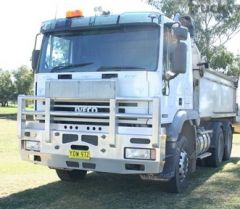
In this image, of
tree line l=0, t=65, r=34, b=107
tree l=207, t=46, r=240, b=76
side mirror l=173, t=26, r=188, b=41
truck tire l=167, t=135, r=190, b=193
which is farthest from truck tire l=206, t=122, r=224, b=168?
tree line l=0, t=65, r=34, b=107

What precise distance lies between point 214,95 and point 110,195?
184 inches

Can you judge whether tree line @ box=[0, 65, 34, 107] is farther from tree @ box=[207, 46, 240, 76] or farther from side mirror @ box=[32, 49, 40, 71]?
side mirror @ box=[32, 49, 40, 71]

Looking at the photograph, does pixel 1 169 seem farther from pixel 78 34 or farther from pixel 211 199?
pixel 211 199

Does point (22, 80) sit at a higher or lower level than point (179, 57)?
higher

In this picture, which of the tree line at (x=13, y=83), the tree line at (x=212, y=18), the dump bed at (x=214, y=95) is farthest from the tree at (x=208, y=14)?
the tree line at (x=13, y=83)

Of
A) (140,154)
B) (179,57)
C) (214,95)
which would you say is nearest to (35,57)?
(179,57)

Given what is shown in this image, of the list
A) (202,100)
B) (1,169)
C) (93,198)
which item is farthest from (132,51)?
(1,169)

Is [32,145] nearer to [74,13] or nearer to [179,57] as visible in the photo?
[74,13]

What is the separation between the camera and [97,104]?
7.64 metres

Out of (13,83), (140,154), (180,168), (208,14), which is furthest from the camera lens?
(13,83)

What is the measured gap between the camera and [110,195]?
8422mm

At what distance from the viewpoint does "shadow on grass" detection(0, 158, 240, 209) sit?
25.5 ft

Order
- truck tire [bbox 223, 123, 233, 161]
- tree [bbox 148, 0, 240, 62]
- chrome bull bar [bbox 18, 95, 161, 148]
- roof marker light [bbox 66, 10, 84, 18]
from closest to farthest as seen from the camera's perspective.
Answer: chrome bull bar [bbox 18, 95, 161, 148] → roof marker light [bbox 66, 10, 84, 18] → truck tire [bbox 223, 123, 233, 161] → tree [bbox 148, 0, 240, 62]

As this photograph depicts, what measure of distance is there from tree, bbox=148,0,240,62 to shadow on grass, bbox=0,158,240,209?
28325 mm
